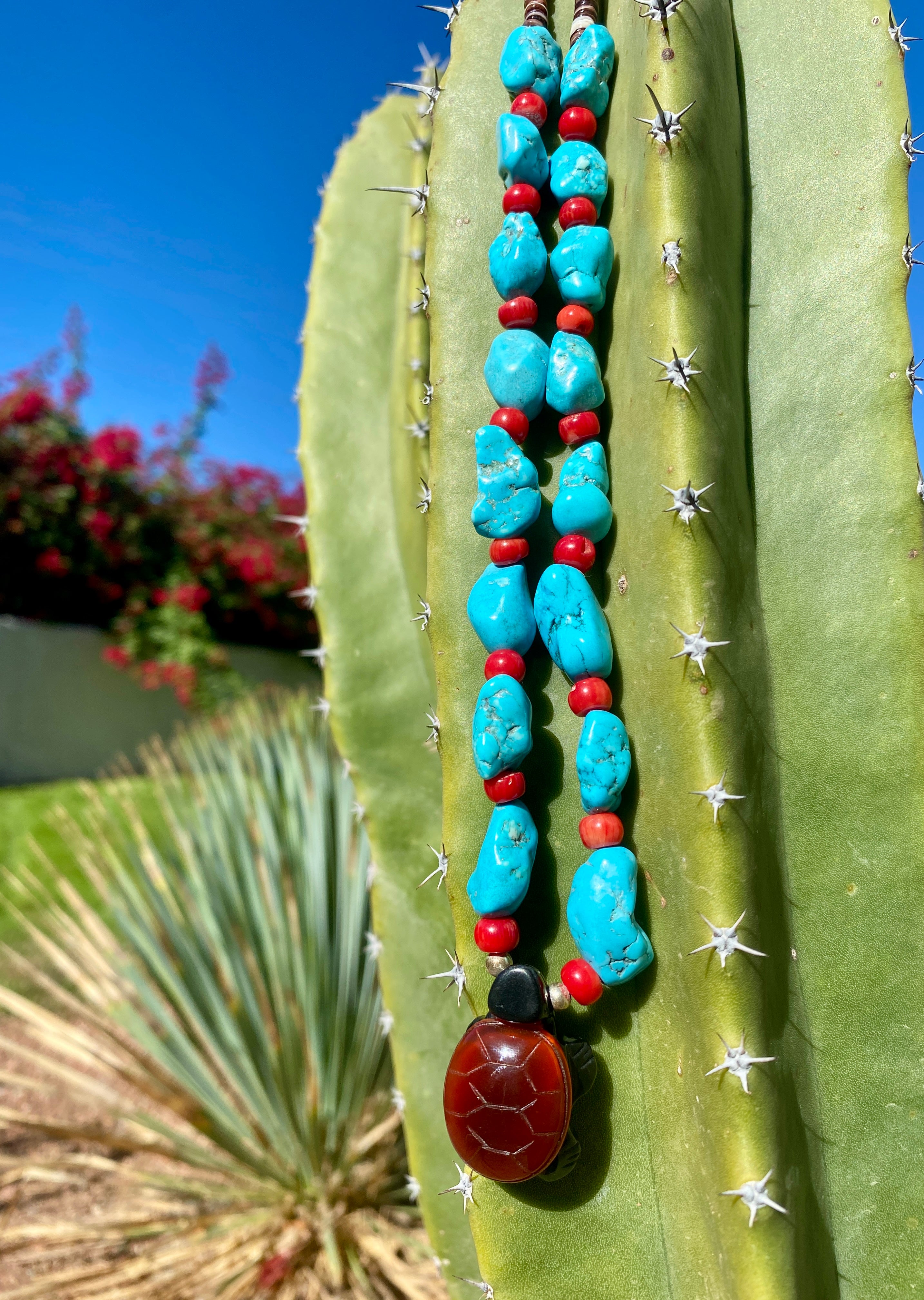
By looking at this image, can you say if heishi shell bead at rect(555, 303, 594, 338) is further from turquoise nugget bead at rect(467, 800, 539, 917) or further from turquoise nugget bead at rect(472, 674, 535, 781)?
turquoise nugget bead at rect(467, 800, 539, 917)

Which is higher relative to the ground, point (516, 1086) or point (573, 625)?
point (573, 625)

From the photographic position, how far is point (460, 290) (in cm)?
115

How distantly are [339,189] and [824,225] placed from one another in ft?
3.33

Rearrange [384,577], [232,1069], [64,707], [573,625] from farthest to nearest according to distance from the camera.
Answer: [64,707] → [232,1069] → [384,577] → [573,625]

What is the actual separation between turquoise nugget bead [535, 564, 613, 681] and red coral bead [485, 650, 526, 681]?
0.04 metres

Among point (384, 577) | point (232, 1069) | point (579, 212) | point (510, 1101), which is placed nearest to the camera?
point (510, 1101)

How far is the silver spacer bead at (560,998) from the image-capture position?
36.1 inches

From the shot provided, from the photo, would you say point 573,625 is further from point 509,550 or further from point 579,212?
point 579,212

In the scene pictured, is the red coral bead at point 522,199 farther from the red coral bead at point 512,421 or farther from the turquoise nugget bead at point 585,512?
the turquoise nugget bead at point 585,512

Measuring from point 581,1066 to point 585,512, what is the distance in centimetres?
63

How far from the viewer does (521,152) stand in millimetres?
1076

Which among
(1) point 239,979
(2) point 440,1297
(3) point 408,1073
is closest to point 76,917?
(1) point 239,979

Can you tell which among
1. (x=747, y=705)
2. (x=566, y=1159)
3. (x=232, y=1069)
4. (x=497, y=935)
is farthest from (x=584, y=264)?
(x=232, y=1069)

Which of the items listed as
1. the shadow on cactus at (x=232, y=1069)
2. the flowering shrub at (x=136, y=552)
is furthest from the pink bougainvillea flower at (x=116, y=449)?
the shadow on cactus at (x=232, y=1069)
